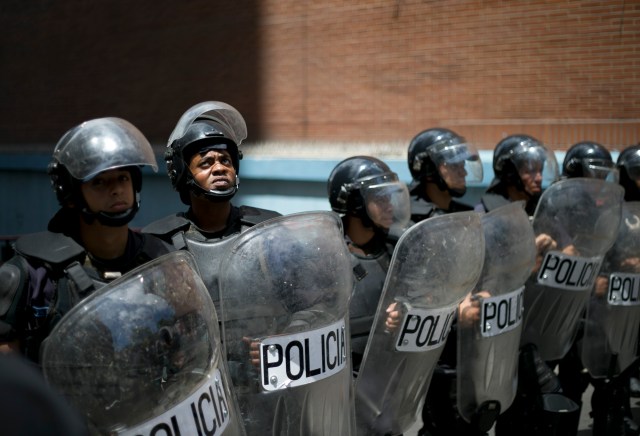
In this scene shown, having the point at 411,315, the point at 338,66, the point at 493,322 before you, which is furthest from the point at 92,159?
the point at 338,66

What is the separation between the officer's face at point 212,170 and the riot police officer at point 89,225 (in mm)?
351

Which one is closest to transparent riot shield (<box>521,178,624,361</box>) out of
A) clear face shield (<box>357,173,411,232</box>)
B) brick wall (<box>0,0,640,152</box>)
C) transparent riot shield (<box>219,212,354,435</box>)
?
clear face shield (<box>357,173,411,232</box>)

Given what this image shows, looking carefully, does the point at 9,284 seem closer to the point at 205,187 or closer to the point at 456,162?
the point at 205,187

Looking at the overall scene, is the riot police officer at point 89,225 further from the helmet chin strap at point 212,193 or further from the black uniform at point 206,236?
the helmet chin strap at point 212,193

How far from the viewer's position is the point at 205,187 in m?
3.76

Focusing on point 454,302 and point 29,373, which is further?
point 454,302

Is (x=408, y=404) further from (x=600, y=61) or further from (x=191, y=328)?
(x=600, y=61)

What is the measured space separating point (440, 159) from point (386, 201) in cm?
146

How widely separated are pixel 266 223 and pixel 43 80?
42.1ft

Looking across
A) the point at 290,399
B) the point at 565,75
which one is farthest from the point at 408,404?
the point at 565,75

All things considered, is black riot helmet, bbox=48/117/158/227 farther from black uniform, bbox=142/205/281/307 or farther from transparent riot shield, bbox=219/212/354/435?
transparent riot shield, bbox=219/212/354/435

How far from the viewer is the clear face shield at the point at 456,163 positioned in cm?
571

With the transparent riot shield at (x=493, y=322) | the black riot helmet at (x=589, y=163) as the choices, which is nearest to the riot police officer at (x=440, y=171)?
the black riot helmet at (x=589, y=163)

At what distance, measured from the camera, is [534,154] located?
586 centimetres
